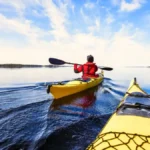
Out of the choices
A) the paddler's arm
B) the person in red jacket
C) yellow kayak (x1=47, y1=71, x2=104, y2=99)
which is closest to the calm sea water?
yellow kayak (x1=47, y1=71, x2=104, y2=99)

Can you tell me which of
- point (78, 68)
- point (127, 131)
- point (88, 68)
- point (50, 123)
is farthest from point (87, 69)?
point (127, 131)

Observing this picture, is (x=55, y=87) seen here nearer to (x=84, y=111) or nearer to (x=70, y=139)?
(x=84, y=111)

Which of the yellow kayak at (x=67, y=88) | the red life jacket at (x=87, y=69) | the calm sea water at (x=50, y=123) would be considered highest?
the red life jacket at (x=87, y=69)

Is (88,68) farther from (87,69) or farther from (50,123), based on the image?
(50,123)

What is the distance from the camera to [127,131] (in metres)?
3.71

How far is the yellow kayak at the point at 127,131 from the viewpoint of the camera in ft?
10.5

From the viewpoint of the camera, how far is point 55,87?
10078 mm

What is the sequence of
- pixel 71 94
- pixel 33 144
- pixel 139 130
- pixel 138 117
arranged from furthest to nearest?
pixel 71 94 → pixel 33 144 → pixel 138 117 → pixel 139 130

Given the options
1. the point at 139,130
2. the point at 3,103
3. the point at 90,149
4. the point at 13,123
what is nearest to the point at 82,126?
the point at 13,123

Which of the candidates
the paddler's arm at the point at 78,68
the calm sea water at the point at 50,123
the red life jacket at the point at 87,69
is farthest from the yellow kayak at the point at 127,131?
the red life jacket at the point at 87,69

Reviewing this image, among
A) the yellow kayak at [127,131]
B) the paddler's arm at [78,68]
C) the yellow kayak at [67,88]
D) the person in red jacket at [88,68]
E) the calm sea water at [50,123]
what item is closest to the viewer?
the yellow kayak at [127,131]

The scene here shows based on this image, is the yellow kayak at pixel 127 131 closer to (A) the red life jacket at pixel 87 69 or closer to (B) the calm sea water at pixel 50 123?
(B) the calm sea water at pixel 50 123

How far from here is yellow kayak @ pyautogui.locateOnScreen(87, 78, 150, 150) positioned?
3201 mm

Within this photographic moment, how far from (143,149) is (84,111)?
5595mm
